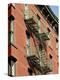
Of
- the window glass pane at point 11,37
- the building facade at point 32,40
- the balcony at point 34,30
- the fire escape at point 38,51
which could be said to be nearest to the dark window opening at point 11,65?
the building facade at point 32,40

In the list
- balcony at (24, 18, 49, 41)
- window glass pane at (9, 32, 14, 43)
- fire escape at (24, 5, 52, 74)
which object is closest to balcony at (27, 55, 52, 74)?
fire escape at (24, 5, 52, 74)

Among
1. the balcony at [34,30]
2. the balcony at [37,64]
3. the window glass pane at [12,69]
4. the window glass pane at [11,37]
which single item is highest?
the balcony at [34,30]

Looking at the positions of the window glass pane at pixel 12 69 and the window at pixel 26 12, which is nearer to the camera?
the window glass pane at pixel 12 69

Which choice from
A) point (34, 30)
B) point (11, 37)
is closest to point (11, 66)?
point (11, 37)

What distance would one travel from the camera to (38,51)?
49.4 ft

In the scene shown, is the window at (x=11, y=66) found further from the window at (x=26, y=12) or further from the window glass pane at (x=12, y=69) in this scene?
the window at (x=26, y=12)

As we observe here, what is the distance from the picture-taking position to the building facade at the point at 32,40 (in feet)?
43.3

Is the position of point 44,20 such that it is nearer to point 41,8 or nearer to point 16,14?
point 41,8

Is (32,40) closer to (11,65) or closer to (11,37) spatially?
(11,37)

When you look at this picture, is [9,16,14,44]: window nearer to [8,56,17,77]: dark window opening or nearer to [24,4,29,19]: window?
[8,56,17,77]: dark window opening

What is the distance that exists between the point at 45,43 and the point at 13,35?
10.7 ft

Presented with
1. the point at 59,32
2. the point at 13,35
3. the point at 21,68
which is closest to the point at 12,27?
the point at 13,35

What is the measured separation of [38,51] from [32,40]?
1.55 ft

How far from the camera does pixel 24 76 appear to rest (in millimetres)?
13398
